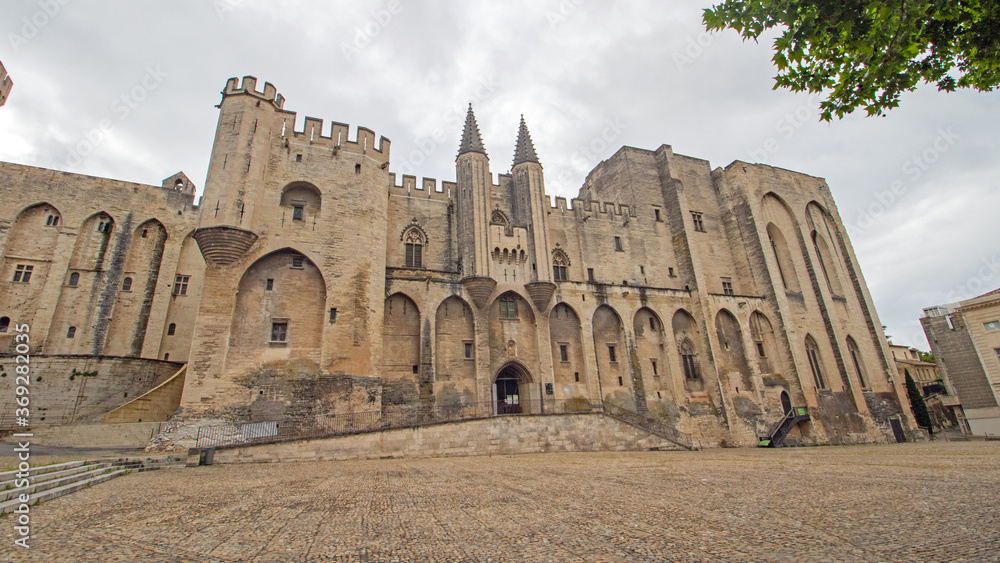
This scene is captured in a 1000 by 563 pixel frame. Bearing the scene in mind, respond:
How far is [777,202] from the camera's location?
1273 inches

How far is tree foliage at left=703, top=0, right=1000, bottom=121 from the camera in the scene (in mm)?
4672

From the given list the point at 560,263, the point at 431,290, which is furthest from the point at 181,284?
the point at 560,263

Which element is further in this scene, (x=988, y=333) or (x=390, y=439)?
(x=988, y=333)

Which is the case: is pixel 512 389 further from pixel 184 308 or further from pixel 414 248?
pixel 184 308

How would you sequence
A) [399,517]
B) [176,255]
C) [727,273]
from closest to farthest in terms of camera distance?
1. [399,517]
2. [176,255]
3. [727,273]

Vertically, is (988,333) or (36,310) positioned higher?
(36,310)

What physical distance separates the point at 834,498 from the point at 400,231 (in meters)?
20.5

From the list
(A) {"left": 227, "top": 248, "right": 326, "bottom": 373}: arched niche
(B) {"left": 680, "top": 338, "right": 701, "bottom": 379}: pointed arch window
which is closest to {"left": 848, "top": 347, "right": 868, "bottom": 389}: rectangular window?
(B) {"left": 680, "top": 338, "right": 701, "bottom": 379}: pointed arch window

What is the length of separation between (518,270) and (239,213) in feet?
42.6

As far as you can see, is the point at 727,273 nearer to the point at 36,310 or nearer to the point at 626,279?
the point at 626,279

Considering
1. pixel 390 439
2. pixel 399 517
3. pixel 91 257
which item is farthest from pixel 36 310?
pixel 399 517

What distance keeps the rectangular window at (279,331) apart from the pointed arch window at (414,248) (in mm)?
6775

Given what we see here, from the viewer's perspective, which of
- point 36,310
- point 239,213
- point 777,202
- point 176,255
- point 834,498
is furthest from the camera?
point 777,202

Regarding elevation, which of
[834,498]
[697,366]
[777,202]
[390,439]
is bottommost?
[834,498]
